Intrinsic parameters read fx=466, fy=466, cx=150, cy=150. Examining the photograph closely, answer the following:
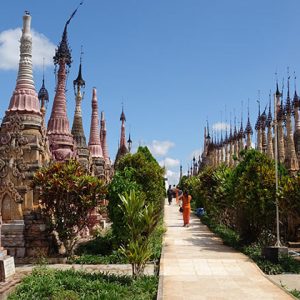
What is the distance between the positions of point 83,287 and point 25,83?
9315 millimetres

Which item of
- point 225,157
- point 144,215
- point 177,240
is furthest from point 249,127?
point 144,215

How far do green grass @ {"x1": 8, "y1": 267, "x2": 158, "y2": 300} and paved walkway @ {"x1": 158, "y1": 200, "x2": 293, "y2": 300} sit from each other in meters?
0.42

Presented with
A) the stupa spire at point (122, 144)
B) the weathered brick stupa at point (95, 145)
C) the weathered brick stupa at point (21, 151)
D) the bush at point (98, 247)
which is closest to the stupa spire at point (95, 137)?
the weathered brick stupa at point (95, 145)

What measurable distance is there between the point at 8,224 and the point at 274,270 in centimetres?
812

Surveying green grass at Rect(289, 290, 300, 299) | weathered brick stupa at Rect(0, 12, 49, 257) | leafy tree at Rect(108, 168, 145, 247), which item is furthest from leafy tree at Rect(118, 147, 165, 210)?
green grass at Rect(289, 290, 300, 299)

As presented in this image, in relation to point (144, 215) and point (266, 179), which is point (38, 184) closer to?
point (144, 215)

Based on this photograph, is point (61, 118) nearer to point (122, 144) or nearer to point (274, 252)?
point (274, 252)

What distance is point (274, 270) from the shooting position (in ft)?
39.5

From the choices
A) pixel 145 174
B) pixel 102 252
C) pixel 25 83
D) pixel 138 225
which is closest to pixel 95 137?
pixel 145 174

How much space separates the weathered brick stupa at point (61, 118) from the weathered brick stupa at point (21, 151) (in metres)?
2.64

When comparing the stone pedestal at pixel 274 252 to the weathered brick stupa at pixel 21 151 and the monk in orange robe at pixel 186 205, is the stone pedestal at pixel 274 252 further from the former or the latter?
the monk in orange robe at pixel 186 205

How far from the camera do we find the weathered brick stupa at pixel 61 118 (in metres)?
19.7

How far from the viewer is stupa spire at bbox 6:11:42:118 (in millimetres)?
16344

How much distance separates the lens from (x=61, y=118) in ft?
65.8
